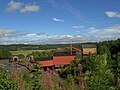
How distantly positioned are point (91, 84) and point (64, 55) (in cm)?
6639

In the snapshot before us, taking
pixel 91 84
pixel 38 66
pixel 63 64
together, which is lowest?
pixel 63 64

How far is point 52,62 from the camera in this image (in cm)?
7088

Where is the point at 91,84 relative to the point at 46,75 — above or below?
below

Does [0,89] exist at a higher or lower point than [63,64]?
higher

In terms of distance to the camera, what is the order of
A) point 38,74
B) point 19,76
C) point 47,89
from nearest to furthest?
point 47,89
point 19,76
point 38,74

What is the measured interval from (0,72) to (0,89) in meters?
1.14

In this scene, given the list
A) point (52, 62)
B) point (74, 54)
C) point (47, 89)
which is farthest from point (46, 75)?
point (74, 54)

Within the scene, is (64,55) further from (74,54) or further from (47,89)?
(47,89)

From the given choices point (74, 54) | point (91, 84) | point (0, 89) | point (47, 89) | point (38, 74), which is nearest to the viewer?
point (47, 89)

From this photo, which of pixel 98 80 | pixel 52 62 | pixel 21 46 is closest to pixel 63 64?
pixel 52 62

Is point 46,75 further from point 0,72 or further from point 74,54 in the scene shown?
point 74,54

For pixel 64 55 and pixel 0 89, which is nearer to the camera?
pixel 0 89

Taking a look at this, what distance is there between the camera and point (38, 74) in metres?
7.66

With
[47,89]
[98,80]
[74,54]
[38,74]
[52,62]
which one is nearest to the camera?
[47,89]
